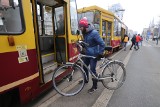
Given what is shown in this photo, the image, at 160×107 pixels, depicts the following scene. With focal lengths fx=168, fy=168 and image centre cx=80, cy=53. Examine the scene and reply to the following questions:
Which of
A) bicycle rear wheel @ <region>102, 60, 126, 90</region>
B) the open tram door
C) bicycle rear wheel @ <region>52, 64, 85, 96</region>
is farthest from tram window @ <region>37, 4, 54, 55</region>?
bicycle rear wheel @ <region>102, 60, 126, 90</region>

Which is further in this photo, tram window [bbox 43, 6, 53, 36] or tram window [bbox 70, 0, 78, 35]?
tram window [bbox 43, 6, 53, 36]

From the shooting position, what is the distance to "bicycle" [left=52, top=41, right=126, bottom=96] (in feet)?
14.3

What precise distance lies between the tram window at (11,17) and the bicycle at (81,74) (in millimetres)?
1580

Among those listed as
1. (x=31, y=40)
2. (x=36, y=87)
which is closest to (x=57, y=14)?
(x=31, y=40)

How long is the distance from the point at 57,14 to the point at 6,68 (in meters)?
3.26

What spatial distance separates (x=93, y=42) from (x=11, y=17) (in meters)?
2.13

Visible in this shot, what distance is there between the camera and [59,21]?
5.70m

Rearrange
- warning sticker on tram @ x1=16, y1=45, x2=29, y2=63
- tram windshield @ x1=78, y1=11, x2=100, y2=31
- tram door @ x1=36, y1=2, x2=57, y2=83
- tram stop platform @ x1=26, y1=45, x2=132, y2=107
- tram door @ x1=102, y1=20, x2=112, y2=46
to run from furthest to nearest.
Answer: tram door @ x1=102, y1=20, x2=112, y2=46 < tram windshield @ x1=78, y1=11, x2=100, y2=31 < tram door @ x1=36, y1=2, x2=57, y2=83 < tram stop platform @ x1=26, y1=45, x2=132, y2=107 < warning sticker on tram @ x1=16, y1=45, x2=29, y2=63

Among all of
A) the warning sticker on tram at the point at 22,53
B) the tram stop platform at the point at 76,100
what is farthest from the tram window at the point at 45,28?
the warning sticker on tram at the point at 22,53

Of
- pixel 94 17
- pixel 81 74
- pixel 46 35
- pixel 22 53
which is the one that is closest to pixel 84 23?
pixel 81 74

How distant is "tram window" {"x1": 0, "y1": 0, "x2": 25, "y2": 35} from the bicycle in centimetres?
158

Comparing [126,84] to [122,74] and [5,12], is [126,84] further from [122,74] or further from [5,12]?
[5,12]

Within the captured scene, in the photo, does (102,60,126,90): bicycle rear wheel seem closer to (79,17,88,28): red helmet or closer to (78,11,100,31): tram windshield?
(79,17,88,28): red helmet

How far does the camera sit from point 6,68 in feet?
9.36
